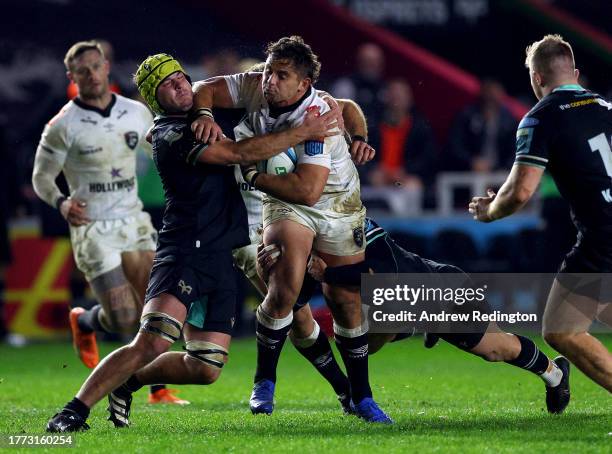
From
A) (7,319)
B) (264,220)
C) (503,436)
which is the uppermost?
(264,220)

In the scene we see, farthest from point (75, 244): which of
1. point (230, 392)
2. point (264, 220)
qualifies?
point (264, 220)

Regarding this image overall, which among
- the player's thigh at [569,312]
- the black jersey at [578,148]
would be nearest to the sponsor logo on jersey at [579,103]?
the black jersey at [578,148]

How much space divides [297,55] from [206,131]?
73 centimetres

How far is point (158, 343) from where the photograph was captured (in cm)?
750

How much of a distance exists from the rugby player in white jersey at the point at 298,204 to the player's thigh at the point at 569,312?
1.15 meters

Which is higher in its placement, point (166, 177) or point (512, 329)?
point (166, 177)

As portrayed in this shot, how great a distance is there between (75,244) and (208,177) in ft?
9.44

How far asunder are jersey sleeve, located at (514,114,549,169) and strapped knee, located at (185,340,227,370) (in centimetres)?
207

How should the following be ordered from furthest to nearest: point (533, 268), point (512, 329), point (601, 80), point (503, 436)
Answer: point (601, 80)
point (533, 268)
point (512, 329)
point (503, 436)

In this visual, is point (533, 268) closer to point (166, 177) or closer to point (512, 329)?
point (512, 329)

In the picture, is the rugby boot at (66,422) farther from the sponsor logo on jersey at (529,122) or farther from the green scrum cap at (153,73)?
the sponsor logo on jersey at (529,122)

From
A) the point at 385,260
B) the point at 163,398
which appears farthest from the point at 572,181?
the point at 163,398

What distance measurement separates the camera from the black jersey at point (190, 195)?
7.76 meters

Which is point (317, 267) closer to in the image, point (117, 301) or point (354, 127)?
point (354, 127)
